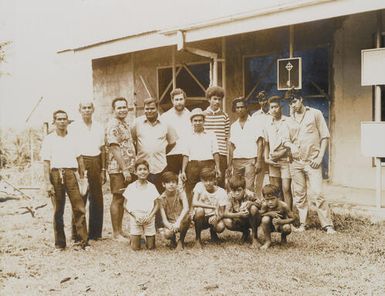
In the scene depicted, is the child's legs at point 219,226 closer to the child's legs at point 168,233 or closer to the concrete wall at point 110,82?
the child's legs at point 168,233

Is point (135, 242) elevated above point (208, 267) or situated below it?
above

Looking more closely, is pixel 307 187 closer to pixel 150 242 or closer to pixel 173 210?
pixel 173 210

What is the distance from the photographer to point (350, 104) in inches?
315

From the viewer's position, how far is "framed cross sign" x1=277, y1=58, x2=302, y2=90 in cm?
725

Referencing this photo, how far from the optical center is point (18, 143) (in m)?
12.4

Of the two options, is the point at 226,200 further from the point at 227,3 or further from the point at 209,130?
the point at 227,3

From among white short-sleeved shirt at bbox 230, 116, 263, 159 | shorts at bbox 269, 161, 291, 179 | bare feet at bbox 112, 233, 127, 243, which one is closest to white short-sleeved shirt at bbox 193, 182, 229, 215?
white short-sleeved shirt at bbox 230, 116, 263, 159

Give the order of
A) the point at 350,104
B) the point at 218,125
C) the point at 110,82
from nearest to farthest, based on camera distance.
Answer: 1. the point at 218,125
2. the point at 350,104
3. the point at 110,82

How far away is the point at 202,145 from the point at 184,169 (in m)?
0.38

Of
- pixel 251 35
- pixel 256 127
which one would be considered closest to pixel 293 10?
pixel 256 127

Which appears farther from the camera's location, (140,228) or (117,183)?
(117,183)

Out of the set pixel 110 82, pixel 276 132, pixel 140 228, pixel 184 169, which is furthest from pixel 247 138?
pixel 110 82

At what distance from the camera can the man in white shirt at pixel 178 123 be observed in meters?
6.11

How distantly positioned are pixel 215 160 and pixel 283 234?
1.21 metres
